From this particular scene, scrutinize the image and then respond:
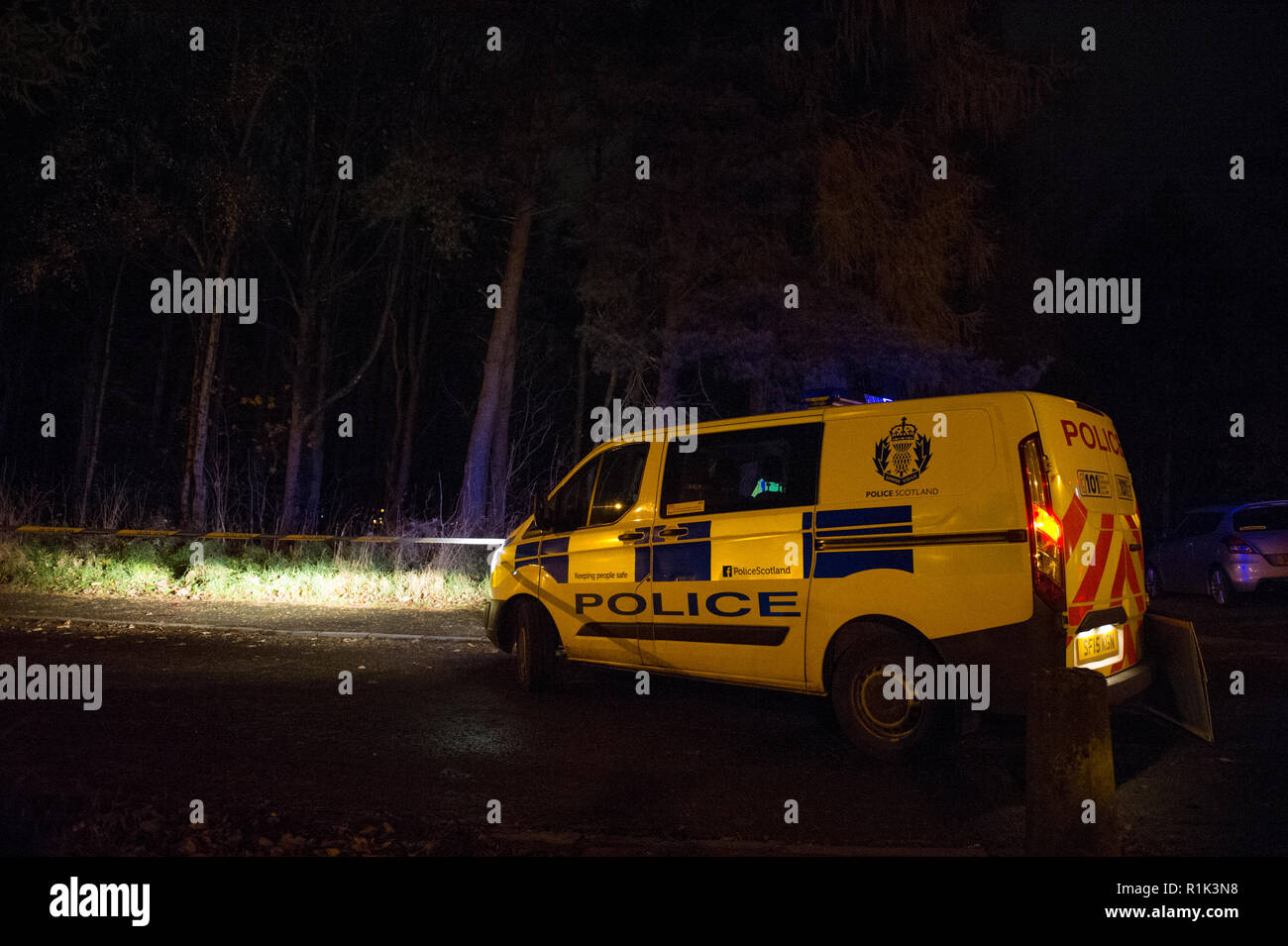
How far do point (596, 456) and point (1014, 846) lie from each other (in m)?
4.37

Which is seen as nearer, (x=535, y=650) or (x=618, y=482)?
(x=618, y=482)

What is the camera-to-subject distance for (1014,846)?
464 centimetres

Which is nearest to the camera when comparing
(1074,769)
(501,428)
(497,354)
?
(1074,769)

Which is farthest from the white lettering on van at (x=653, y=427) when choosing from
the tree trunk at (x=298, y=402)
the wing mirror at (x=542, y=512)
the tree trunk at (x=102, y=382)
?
the tree trunk at (x=102, y=382)

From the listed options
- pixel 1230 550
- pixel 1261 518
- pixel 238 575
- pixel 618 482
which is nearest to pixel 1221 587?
pixel 1230 550

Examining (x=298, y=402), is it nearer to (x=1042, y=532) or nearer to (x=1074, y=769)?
(x=1042, y=532)

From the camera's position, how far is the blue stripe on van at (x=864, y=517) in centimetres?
609

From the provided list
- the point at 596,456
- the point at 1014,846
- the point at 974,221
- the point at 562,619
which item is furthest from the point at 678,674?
the point at 974,221

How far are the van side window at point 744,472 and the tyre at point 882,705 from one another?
97 cm

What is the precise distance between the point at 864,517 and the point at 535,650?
10.2 feet

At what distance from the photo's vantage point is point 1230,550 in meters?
14.1

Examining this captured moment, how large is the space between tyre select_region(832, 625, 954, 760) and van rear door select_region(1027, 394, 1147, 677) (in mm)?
808

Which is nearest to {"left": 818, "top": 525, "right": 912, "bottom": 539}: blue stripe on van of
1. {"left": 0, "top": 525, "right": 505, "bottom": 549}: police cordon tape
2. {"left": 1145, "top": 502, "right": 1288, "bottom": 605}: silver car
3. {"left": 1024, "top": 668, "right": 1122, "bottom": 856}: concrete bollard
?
{"left": 1024, "top": 668, "right": 1122, "bottom": 856}: concrete bollard

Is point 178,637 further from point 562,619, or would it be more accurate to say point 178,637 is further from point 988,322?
point 988,322
